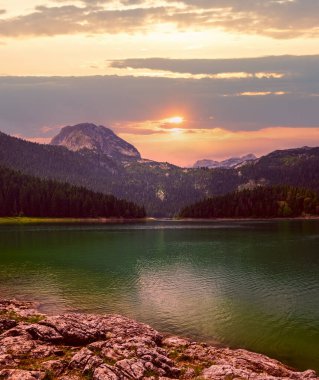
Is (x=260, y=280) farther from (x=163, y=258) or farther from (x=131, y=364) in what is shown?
(x=131, y=364)

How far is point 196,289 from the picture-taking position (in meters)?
69.6

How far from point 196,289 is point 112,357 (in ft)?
134

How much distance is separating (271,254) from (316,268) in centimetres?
2646

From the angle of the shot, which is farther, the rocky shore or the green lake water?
the green lake water

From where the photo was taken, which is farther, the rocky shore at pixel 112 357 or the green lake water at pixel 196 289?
the green lake water at pixel 196 289

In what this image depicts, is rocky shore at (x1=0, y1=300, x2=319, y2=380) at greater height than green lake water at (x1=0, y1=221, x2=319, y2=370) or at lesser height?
greater

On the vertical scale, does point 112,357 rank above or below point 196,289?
above

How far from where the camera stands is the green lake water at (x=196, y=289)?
1817 inches

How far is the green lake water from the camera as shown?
151ft

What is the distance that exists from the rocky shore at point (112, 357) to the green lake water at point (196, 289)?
6082mm

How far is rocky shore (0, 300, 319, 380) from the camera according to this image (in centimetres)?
2847

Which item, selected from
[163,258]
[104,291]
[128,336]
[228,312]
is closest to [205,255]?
[163,258]

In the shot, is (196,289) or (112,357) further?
(196,289)

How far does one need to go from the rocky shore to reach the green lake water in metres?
6.08
